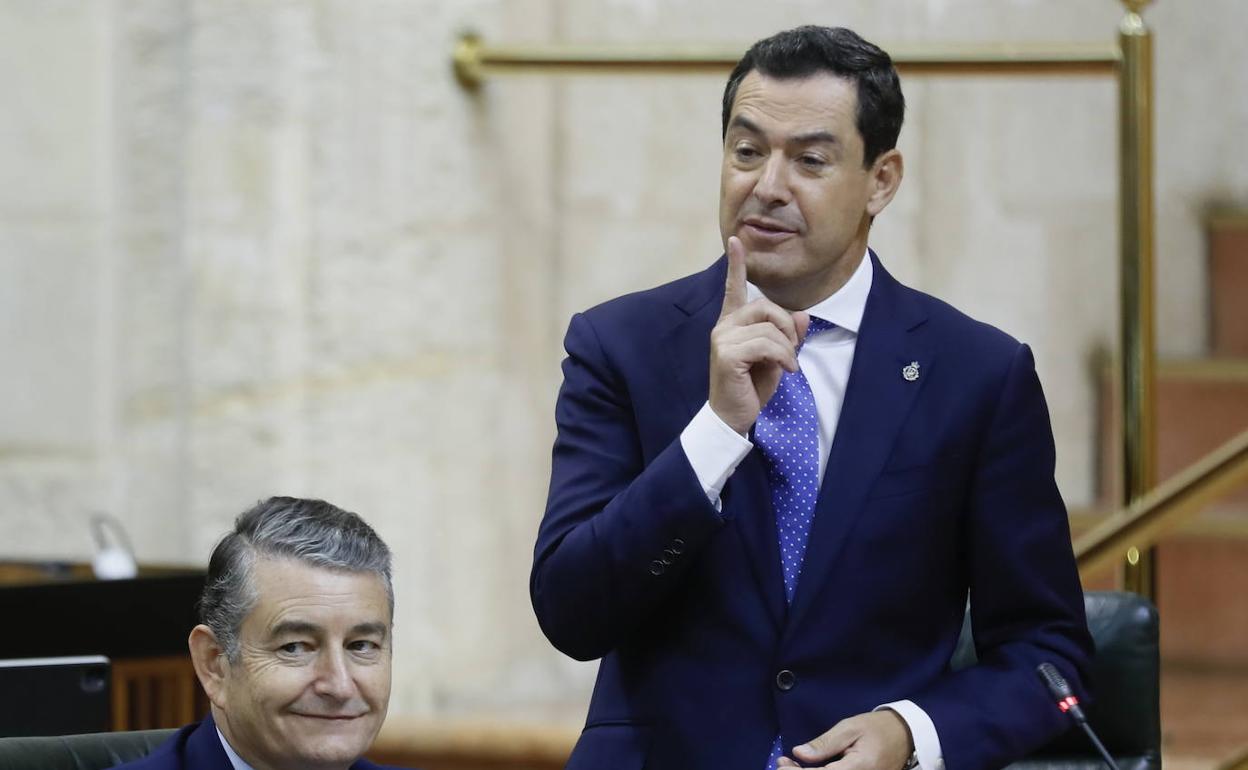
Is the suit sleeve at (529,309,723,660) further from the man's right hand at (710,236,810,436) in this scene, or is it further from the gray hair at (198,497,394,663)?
the gray hair at (198,497,394,663)

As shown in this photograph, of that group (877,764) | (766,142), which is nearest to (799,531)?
(877,764)

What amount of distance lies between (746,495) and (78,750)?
2.49 ft

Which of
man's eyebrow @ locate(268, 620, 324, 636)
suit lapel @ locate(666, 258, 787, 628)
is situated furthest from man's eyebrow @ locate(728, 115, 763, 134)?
man's eyebrow @ locate(268, 620, 324, 636)

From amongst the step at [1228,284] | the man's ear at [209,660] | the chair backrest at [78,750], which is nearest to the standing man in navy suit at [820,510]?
the man's ear at [209,660]

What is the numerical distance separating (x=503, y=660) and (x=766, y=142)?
9.05 ft

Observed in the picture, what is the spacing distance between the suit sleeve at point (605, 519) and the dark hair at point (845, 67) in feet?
1.09

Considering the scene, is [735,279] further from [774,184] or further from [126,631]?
[126,631]

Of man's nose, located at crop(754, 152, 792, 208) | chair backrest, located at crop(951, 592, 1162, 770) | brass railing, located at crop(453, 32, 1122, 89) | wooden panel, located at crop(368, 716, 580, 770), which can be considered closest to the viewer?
man's nose, located at crop(754, 152, 792, 208)

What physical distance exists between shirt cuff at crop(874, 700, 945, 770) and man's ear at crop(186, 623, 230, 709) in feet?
2.31

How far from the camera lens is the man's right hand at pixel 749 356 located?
7.04 ft

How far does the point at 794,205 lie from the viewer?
226 centimetres

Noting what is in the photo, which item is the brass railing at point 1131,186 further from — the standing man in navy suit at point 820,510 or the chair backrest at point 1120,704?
the standing man in navy suit at point 820,510

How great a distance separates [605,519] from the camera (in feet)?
7.27

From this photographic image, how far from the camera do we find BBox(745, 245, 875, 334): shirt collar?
2.37m
